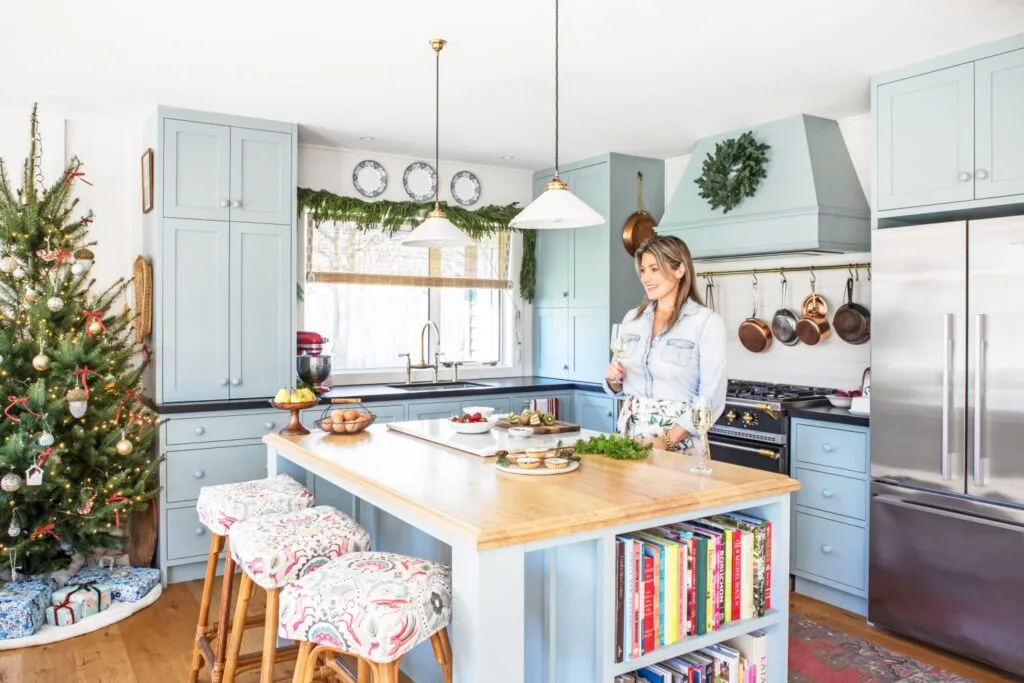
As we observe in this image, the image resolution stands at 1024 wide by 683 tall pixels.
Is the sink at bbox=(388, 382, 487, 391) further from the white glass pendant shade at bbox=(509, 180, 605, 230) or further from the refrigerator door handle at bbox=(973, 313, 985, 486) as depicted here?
the refrigerator door handle at bbox=(973, 313, 985, 486)

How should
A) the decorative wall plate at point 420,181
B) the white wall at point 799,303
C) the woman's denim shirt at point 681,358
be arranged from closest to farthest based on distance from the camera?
the woman's denim shirt at point 681,358 < the white wall at point 799,303 < the decorative wall plate at point 420,181

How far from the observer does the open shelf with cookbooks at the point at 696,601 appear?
197 centimetres

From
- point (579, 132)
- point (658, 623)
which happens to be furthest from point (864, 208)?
point (658, 623)

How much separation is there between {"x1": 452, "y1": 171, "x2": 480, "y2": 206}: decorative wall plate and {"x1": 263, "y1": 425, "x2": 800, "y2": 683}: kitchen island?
3.36 meters

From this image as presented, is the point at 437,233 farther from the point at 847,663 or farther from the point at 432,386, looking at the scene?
the point at 847,663

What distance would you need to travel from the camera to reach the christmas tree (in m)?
3.57

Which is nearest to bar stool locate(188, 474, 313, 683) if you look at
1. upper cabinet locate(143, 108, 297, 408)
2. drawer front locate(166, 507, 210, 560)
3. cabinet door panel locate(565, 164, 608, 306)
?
drawer front locate(166, 507, 210, 560)

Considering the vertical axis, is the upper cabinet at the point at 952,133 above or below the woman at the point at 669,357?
above

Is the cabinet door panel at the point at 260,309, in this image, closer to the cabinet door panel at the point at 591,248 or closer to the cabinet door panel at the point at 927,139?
the cabinet door panel at the point at 591,248

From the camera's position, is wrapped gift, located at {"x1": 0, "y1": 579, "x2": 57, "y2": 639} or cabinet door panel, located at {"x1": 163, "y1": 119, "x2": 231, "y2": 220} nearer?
wrapped gift, located at {"x1": 0, "y1": 579, "x2": 57, "y2": 639}

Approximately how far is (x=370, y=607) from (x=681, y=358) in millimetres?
1581

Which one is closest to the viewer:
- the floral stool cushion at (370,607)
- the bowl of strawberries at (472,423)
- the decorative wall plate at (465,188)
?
the floral stool cushion at (370,607)

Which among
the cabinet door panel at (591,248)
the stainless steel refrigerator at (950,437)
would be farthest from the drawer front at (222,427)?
the stainless steel refrigerator at (950,437)

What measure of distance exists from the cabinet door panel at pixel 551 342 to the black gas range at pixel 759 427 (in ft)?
5.10
